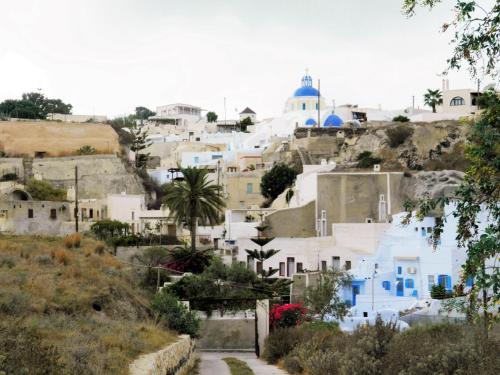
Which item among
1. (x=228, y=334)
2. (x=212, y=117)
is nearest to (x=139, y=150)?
(x=212, y=117)

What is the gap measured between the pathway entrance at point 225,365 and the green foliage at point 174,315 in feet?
3.56

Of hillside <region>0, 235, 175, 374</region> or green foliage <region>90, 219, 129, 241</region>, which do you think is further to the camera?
green foliage <region>90, 219, 129, 241</region>

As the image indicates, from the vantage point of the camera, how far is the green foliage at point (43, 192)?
54.0 m

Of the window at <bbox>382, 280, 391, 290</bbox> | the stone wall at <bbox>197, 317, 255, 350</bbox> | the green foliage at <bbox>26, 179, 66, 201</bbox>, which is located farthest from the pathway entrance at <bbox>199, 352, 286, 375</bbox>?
the green foliage at <bbox>26, 179, 66, 201</bbox>

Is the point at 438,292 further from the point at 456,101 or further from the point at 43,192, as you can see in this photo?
the point at 456,101

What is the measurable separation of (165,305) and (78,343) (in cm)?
1080

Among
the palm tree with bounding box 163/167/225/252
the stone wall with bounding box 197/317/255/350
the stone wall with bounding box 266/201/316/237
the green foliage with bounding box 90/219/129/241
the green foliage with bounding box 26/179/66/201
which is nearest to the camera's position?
the stone wall with bounding box 197/317/255/350

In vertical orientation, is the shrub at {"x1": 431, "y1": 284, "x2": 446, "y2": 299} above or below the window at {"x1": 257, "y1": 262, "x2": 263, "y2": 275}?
below

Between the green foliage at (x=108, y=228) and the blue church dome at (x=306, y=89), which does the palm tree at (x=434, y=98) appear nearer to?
the blue church dome at (x=306, y=89)

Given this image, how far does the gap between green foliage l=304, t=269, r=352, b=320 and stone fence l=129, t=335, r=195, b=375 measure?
29.8ft

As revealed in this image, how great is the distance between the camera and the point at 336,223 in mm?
43500

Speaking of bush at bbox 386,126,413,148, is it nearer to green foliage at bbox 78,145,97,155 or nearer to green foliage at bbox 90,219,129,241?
green foliage at bbox 90,219,129,241

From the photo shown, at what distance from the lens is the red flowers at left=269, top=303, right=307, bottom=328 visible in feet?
97.8

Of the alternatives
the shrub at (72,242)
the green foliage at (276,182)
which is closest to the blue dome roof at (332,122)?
the green foliage at (276,182)
